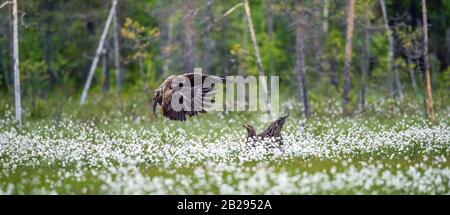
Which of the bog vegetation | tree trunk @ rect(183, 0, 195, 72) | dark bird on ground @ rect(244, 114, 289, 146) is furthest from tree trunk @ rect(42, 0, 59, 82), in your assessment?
dark bird on ground @ rect(244, 114, 289, 146)

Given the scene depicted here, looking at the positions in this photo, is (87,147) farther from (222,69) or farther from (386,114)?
(222,69)

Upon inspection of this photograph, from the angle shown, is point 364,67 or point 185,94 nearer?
point 185,94

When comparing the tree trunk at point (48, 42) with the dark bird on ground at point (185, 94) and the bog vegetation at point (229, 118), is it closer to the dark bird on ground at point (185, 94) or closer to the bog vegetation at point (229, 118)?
the bog vegetation at point (229, 118)

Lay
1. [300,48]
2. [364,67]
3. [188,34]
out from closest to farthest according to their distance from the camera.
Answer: [300,48], [188,34], [364,67]

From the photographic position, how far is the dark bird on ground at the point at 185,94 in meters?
18.6

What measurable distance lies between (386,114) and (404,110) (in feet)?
4.00

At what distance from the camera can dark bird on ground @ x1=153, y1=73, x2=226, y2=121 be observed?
18578 millimetres

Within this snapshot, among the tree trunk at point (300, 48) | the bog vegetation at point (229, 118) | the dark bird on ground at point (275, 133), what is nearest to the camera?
the bog vegetation at point (229, 118)

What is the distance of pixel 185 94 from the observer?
61.6ft

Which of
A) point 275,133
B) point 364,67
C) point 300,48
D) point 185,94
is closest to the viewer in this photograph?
point 275,133

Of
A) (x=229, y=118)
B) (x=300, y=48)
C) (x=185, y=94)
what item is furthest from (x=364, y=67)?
(x=185, y=94)

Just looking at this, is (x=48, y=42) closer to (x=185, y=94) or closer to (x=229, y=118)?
(x=229, y=118)

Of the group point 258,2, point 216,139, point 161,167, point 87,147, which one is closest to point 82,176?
point 161,167

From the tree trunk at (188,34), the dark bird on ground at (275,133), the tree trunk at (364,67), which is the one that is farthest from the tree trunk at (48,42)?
the dark bird on ground at (275,133)
